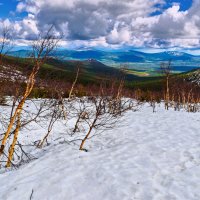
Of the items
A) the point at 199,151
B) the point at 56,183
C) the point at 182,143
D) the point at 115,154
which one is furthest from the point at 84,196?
the point at 182,143

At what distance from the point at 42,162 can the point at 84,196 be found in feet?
17.8

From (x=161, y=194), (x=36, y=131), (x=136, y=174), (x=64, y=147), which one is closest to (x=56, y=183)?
(x=136, y=174)

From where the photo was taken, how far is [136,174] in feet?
35.4

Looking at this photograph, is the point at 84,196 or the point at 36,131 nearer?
the point at 84,196

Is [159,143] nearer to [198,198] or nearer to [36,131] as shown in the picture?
[198,198]

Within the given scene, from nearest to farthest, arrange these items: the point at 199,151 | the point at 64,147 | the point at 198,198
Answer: the point at 198,198 < the point at 199,151 < the point at 64,147

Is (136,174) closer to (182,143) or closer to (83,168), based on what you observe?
(83,168)

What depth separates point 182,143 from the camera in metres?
15.6

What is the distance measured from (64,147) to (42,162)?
3354mm

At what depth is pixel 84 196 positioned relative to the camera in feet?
31.0

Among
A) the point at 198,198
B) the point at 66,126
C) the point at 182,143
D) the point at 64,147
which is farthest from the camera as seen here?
the point at 66,126

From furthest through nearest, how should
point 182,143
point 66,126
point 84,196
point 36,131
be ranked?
1. point 66,126
2. point 36,131
3. point 182,143
4. point 84,196

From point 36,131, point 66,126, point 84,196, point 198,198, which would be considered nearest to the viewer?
point 198,198

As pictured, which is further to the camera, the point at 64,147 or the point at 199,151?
the point at 64,147
